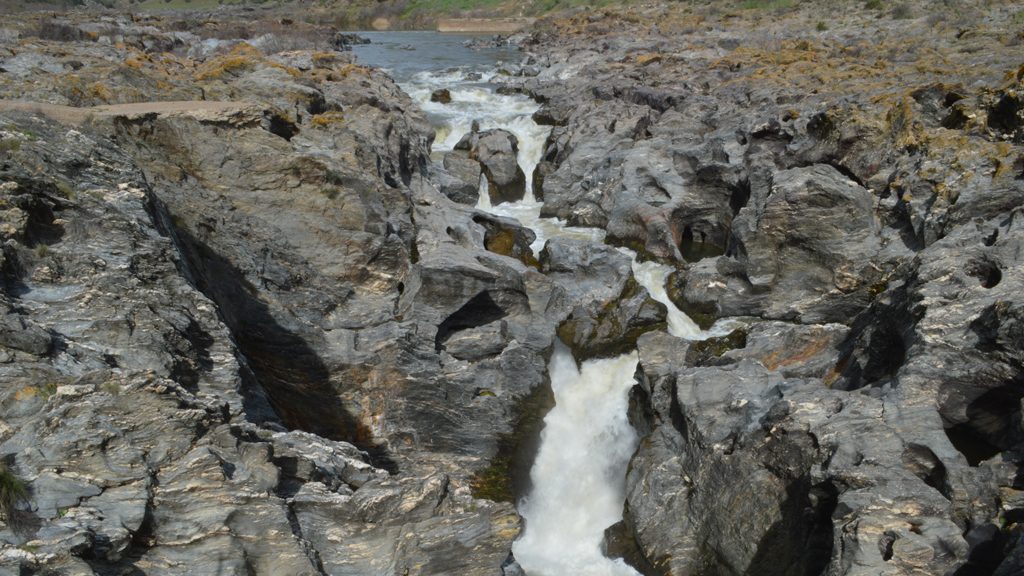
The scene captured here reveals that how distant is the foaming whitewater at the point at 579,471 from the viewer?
16.8m

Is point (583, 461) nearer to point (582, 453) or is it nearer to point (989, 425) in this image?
point (582, 453)

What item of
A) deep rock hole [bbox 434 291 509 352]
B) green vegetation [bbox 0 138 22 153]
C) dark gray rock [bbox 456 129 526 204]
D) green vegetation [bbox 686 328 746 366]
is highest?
green vegetation [bbox 0 138 22 153]

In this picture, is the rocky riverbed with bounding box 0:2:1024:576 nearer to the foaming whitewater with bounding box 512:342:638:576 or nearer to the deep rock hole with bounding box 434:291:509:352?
the deep rock hole with bounding box 434:291:509:352

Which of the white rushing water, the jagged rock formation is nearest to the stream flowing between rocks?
the white rushing water

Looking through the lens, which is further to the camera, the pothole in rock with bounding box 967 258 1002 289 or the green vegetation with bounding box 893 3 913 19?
the green vegetation with bounding box 893 3 913 19

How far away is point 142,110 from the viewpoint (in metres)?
18.3

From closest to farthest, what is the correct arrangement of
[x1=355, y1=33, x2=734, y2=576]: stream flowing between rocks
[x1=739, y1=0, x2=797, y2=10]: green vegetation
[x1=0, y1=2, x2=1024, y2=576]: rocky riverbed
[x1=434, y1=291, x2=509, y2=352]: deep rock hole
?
[x1=0, y1=2, x2=1024, y2=576]: rocky riverbed, [x1=355, y1=33, x2=734, y2=576]: stream flowing between rocks, [x1=434, y1=291, x2=509, y2=352]: deep rock hole, [x1=739, y1=0, x2=797, y2=10]: green vegetation

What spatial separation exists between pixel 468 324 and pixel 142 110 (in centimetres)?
1104

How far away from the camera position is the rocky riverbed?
940cm

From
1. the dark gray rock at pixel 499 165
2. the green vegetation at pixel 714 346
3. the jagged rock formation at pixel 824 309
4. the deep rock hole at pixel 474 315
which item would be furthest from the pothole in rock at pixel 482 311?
the dark gray rock at pixel 499 165

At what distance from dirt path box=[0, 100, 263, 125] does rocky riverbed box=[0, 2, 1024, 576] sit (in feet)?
0.60

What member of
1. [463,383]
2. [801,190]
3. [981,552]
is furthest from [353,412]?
[801,190]

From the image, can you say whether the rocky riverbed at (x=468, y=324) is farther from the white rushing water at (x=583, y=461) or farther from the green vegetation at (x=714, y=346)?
the white rushing water at (x=583, y=461)

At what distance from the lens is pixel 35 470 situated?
8.24m
